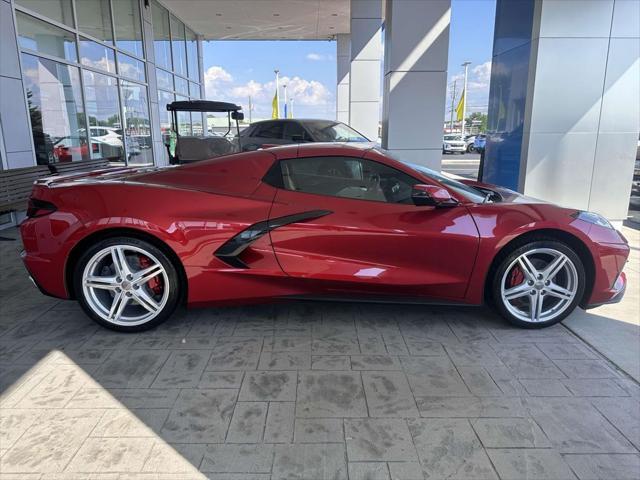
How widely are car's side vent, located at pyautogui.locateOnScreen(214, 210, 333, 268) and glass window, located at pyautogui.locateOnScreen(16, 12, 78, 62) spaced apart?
21.9 feet

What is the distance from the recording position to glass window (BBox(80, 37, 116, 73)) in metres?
9.80

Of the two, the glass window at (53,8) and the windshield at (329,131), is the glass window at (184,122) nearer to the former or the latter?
the glass window at (53,8)

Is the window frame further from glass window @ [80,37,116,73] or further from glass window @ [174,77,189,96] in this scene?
glass window @ [174,77,189,96]

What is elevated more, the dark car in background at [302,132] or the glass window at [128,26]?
the glass window at [128,26]

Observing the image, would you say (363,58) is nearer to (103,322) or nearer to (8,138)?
(8,138)

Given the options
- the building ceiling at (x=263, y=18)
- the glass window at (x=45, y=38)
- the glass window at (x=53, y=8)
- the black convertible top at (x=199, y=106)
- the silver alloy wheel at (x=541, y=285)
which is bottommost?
the silver alloy wheel at (x=541, y=285)

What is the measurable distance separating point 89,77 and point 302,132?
4802mm

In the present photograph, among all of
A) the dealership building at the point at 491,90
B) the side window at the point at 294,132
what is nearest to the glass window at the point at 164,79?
the dealership building at the point at 491,90

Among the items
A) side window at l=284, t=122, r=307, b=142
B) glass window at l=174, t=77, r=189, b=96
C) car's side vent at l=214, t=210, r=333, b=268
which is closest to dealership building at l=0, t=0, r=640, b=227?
side window at l=284, t=122, r=307, b=142

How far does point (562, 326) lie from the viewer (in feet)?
11.6

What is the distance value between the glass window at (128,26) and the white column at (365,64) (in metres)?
6.43

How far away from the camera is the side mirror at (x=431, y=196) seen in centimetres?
318

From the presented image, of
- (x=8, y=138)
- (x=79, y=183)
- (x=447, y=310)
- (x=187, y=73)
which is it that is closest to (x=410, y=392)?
(x=447, y=310)

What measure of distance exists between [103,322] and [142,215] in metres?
0.85
